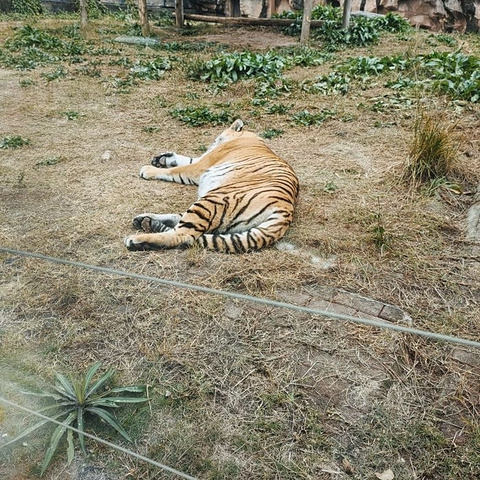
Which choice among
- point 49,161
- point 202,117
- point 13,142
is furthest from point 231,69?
point 49,161

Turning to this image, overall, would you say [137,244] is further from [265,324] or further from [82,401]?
[82,401]

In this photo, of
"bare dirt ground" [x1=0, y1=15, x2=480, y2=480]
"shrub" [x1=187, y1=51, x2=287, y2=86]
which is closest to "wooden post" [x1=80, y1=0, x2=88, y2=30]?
"shrub" [x1=187, y1=51, x2=287, y2=86]

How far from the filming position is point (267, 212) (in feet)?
12.9

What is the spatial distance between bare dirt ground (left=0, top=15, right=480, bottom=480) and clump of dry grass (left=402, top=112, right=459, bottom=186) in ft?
0.52

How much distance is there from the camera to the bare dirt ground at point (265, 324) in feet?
7.74

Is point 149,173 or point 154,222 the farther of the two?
point 149,173

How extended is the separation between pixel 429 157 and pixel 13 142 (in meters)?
4.98

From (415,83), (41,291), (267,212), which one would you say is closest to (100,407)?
(41,291)

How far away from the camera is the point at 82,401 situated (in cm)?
247

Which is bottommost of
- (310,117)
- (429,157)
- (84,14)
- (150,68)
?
(310,117)

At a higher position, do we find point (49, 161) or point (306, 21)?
point (306, 21)

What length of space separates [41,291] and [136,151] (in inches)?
123

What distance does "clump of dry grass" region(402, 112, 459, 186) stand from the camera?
183 inches

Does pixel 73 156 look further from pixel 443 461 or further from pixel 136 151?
pixel 443 461
